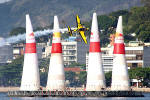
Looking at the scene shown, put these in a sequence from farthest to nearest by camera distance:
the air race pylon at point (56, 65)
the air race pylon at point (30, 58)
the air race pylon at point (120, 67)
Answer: the air race pylon at point (30, 58) → the air race pylon at point (56, 65) → the air race pylon at point (120, 67)

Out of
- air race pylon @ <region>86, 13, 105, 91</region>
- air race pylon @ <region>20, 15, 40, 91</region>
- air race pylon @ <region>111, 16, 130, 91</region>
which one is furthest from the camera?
air race pylon @ <region>20, 15, 40, 91</region>

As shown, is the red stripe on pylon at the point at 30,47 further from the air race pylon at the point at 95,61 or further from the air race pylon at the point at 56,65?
the air race pylon at the point at 95,61

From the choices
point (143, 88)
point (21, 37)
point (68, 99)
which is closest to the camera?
point (68, 99)

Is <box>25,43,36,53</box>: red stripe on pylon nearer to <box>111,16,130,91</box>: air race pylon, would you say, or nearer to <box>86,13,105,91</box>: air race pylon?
<box>86,13,105,91</box>: air race pylon

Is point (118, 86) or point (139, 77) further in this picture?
point (139, 77)

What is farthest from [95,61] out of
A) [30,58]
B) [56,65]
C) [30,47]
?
[30,47]

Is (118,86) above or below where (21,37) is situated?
below

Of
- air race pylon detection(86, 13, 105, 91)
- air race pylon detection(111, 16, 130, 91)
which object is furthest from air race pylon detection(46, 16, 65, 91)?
air race pylon detection(111, 16, 130, 91)

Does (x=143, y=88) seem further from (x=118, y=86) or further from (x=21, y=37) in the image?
(x=118, y=86)

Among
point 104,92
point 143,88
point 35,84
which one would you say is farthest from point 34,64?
point 143,88

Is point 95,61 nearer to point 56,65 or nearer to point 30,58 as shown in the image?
point 56,65

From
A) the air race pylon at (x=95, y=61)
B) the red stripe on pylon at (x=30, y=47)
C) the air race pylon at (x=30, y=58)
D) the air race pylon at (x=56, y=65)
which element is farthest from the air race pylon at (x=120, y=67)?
the red stripe on pylon at (x=30, y=47)
